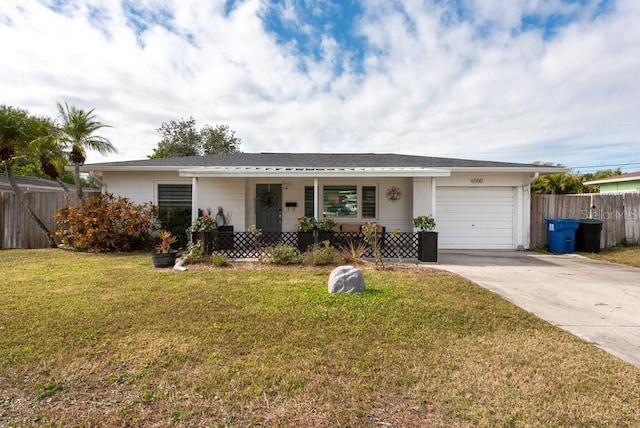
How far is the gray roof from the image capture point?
10.1 metres

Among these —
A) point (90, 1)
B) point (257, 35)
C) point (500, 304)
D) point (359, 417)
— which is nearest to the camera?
point (359, 417)

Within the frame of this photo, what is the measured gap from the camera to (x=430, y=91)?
1181 cm

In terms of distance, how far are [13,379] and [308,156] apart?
35.8 ft

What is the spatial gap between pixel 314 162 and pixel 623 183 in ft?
65.9

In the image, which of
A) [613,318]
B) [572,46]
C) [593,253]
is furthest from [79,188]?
[593,253]

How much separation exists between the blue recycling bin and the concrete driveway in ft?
1.92

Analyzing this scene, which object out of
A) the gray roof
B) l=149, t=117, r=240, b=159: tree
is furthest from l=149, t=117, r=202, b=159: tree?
the gray roof

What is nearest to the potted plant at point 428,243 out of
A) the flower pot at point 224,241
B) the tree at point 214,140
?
the flower pot at point 224,241

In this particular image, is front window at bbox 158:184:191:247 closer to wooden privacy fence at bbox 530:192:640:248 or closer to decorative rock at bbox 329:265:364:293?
decorative rock at bbox 329:265:364:293

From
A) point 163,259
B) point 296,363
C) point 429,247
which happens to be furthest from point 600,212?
point 163,259

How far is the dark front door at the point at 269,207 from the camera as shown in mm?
11125

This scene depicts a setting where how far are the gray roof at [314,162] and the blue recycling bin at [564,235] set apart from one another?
1.74m

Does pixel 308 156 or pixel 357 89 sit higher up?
pixel 357 89

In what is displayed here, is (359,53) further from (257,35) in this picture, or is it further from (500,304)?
(500,304)
